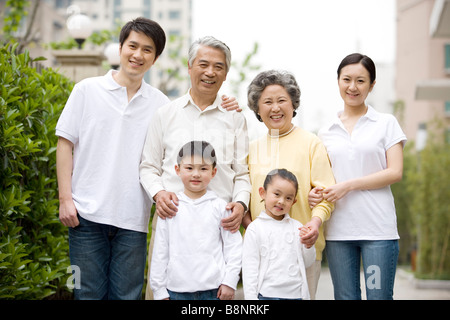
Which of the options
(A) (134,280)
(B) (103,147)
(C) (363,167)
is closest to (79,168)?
(B) (103,147)

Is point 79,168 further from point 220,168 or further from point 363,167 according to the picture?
point 363,167

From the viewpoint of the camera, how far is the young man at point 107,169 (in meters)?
2.99

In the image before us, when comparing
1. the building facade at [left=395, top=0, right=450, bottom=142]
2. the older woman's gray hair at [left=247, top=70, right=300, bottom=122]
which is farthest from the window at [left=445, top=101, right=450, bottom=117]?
the older woman's gray hair at [left=247, top=70, right=300, bottom=122]

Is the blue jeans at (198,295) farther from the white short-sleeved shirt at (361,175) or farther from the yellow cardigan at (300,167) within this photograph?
the white short-sleeved shirt at (361,175)

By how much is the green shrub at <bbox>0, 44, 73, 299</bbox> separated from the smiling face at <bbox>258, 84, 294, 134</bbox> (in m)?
1.46

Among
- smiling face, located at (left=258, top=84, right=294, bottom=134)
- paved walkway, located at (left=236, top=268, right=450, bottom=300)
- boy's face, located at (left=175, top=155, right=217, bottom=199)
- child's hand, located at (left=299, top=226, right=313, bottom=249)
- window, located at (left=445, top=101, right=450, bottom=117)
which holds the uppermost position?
window, located at (left=445, top=101, right=450, bottom=117)

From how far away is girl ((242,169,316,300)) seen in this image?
107 inches

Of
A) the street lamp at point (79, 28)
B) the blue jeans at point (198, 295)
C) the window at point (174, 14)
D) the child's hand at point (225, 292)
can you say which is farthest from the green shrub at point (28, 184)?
the window at point (174, 14)

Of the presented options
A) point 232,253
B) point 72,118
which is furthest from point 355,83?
point 72,118

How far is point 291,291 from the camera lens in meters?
2.74

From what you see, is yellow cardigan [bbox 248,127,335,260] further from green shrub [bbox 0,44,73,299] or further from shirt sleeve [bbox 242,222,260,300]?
green shrub [bbox 0,44,73,299]

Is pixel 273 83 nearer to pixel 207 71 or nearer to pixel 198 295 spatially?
pixel 207 71

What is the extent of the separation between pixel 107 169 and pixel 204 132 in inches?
22.6

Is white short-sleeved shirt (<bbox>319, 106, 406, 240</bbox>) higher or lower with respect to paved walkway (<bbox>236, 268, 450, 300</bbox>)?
higher
